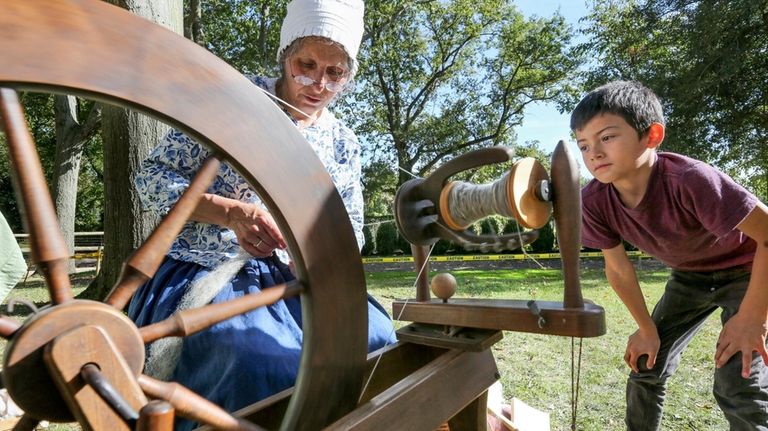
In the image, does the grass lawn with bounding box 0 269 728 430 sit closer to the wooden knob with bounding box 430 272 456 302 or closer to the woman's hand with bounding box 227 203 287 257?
the wooden knob with bounding box 430 272 456 302

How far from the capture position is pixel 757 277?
5.11 ft

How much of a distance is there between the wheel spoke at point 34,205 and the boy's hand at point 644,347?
1.90 meters

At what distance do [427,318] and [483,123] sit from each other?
15.4 metres

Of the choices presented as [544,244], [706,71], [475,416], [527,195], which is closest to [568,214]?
[527,195]

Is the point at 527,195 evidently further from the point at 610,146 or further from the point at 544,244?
the point at 544,244

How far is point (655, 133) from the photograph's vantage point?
178cm

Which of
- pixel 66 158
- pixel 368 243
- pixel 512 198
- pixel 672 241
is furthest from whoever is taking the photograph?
pixel 368 243

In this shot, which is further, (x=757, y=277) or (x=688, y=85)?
(x=688, y=85)

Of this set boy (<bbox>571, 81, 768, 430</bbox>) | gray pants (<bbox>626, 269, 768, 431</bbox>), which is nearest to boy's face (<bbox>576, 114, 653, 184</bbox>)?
boy (<bbox>571, 81, 768, 430</bbox>)

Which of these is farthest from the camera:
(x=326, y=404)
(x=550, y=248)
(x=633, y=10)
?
(x=550, y=248)

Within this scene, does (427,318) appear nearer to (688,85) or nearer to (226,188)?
Answer: (226,188)

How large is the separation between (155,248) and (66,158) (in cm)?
832

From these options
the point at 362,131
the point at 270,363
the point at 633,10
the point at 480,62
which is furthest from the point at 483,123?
the point at 270,363

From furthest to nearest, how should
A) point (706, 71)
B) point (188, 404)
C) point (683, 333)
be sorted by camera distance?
point (706, 71) < point (683, 333) < point (188, 404)
